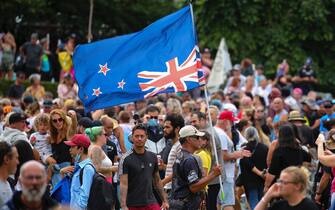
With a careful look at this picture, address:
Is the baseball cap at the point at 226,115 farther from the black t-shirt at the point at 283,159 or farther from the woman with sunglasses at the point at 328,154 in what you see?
the black t-shirt at the point at 283,159

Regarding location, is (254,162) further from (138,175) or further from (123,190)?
(123,190)

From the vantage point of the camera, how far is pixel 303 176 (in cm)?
1059

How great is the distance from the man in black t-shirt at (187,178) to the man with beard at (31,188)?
4243mm

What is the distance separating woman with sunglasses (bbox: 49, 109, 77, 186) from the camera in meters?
15.5

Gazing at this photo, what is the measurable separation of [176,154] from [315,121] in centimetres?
992

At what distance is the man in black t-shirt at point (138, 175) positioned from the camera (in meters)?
13.9

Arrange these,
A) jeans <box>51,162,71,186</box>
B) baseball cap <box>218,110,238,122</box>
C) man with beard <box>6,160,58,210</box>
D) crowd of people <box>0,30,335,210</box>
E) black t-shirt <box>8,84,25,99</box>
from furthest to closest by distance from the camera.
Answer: black t-shirt <box>8,84,25,99</box> < baseball cap <box>218,110,238,122</box> < jeans <box>51,162,71,186</box> < crowd of people <box>0,30,335,210</box> < man with beard <box>6,160,58,210</box>

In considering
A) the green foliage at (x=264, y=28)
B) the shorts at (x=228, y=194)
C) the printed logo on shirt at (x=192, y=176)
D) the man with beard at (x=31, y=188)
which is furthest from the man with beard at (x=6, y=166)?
the green foliage at (x=264, y=28)

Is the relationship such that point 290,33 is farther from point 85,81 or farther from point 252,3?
point 85,81

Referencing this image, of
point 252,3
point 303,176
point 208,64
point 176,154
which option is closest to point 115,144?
point 176,154

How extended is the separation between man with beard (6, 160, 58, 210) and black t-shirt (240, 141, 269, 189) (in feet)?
28.1

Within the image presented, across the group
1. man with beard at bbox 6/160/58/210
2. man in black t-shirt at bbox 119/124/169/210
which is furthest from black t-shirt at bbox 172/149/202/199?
man with beard at bbox 6/160/58/210

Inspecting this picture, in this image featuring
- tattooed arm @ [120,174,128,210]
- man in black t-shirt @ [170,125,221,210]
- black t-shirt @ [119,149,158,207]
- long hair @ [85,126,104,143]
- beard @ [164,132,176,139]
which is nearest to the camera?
tattooed arm @ [120,174,128,210]

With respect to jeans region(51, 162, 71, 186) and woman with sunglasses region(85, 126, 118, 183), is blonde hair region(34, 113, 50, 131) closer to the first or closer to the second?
jeans region(51, 162, 71, 186)
